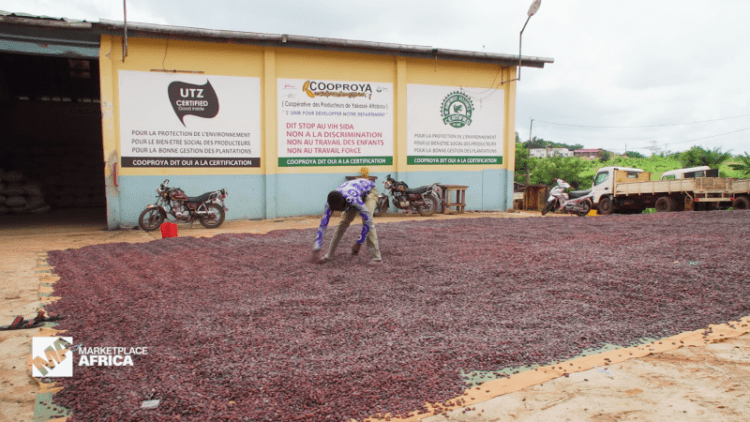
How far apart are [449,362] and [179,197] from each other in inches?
368

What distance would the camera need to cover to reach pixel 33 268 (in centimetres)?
675

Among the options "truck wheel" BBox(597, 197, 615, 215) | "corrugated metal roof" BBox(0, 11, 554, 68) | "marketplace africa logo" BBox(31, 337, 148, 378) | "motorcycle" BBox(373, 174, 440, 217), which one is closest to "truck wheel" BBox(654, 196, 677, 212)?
"truck wheel" BBox(597, 197, 615, 215)

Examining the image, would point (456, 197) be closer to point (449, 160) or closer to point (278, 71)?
point (449, 160)

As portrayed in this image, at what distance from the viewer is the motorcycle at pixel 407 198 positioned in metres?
13.7

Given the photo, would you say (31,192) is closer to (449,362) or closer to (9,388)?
(9,388)

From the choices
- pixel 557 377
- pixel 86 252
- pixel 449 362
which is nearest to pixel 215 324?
pixel 449 362

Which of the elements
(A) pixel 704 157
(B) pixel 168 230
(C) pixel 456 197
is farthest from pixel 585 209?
(A) pixel 704 157

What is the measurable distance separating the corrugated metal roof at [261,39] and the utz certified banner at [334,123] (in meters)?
0.95

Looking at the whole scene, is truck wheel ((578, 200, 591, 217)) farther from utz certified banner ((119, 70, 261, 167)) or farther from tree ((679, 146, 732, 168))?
tree ((679, 146, 732, 168))

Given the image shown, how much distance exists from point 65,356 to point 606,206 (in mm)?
17662

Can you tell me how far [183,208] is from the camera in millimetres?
11258

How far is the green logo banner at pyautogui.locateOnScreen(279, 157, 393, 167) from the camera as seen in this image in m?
13.2

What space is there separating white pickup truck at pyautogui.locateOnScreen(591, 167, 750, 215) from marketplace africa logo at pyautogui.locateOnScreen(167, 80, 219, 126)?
1350cm

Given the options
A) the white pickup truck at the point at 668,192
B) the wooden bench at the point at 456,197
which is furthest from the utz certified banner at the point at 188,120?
the white pickup truck at the point at 668,192
